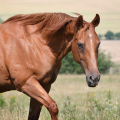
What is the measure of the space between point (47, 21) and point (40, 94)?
1.29 m

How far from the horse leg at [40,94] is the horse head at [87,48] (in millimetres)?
664

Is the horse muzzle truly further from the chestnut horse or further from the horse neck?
the horse neck

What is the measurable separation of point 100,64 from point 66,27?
A: 29.5 m

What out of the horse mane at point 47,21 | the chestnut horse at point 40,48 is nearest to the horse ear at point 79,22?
the chestnut horse at point 40,48

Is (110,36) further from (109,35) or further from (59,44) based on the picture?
(59,44)

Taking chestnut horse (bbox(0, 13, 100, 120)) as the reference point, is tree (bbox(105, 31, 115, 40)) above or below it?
below

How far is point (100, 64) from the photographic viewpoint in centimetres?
3297

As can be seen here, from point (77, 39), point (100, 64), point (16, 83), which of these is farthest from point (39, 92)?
point (100, 64)

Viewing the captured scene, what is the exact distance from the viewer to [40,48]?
4.06 m

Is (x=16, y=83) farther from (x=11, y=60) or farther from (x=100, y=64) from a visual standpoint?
(x=100, y=64)

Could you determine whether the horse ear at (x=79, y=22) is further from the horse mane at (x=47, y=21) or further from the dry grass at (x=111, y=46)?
the dry grass at (x=111, y=46)

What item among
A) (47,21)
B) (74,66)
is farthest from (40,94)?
(74,66)

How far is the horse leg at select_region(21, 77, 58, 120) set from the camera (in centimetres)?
370

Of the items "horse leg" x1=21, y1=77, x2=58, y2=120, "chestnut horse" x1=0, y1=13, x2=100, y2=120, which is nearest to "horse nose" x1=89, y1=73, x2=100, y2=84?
"chestnut horse" x1=0, y1=13, x2=100, y2=120
